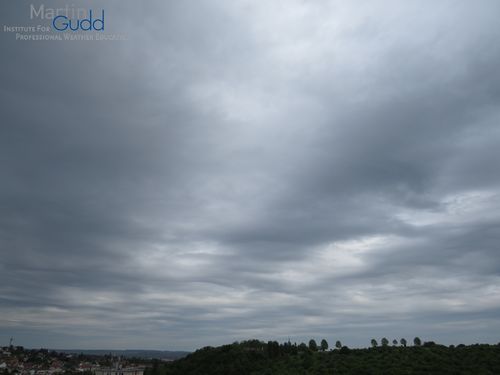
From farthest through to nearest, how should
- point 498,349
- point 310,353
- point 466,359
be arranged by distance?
point 310,353 → point 498,349 → point 466,359

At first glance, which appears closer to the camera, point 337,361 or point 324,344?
point 337,361

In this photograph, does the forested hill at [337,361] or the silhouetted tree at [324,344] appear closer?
the forested hill at [337,361]

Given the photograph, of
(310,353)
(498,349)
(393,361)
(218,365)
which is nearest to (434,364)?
(393,361)

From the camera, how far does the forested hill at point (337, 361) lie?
9731cm

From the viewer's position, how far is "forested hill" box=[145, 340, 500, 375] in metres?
97.3

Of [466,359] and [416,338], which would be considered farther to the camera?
[416,338]

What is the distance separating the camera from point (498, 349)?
11944 cm

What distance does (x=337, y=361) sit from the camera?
111 metres

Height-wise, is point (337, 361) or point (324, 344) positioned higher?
point (337, 361)

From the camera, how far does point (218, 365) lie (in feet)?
413

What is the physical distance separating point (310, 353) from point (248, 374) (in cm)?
2755

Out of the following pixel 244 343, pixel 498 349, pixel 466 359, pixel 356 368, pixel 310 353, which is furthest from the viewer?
pixel 244 343

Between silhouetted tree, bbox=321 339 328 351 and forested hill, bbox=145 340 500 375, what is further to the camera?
silhouetted tree, bbox=321 339 328 351

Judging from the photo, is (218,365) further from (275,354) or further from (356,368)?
(356,368)
